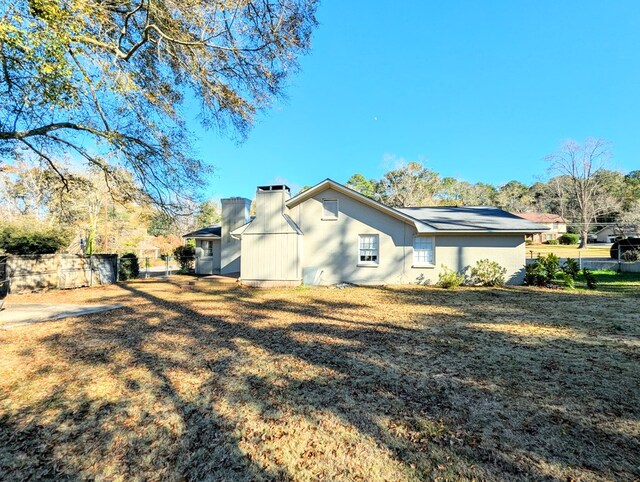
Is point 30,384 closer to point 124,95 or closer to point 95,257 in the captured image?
point 124,95

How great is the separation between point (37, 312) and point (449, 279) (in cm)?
1445

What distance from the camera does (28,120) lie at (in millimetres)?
8211

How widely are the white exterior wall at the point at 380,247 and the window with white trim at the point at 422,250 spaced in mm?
224

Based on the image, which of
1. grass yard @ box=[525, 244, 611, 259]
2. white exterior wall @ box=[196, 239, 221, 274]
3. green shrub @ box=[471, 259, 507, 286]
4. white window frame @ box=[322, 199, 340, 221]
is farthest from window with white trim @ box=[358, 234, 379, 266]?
grass yard @ box=[525, 244, 611, 259]

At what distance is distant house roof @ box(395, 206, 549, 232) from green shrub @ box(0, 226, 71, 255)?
18614 millimetres

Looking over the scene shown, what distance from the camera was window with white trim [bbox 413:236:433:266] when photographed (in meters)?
14.5

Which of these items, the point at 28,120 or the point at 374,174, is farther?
the point at 374,174

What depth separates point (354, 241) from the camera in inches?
588

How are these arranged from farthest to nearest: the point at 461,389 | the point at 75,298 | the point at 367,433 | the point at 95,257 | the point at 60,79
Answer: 1. the point at 95,257
2. the point at 75,298
3. the point at 60,79
4. the point at 461,389
5. the point at 367,433

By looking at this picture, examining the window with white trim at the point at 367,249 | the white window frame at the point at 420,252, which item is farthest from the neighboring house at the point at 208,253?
the white window frame at the point at 420,252

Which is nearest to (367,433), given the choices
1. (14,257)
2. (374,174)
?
(14,257)

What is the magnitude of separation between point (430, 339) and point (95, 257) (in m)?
16.8

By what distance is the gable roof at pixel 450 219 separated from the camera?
1359 centimetres

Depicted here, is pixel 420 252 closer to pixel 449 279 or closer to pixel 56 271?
pixel 449 279
